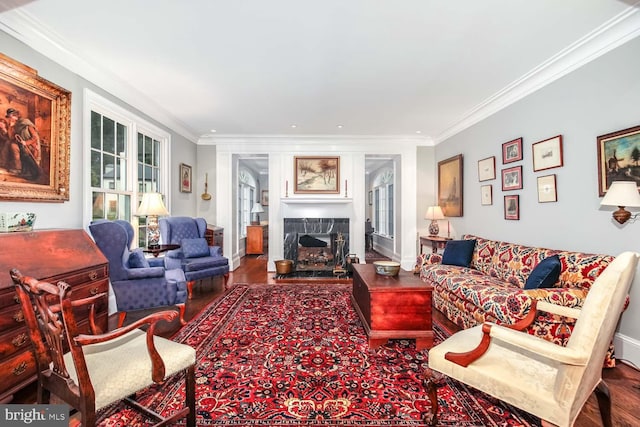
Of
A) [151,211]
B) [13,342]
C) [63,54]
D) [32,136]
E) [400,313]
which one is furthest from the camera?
[151,211]

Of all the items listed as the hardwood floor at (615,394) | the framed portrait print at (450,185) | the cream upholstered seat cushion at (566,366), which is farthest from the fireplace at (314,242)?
the cream upholstered seat cushion at (566,366)

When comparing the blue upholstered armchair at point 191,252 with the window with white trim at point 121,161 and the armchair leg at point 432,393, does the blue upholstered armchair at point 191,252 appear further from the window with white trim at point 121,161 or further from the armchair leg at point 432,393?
the armchair leg at point 432,393

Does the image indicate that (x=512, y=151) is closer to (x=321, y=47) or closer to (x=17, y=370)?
(x=321, y=47)

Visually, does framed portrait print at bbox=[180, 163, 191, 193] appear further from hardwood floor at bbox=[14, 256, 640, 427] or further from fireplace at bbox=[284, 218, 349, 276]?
hardwood floor at bbox=[14, 256, 640, 427]

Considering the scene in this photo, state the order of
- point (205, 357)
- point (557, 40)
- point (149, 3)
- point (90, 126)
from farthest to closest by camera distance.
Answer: point (90, 126)
point (557, 40)
point (205, 357)
point (149, 3)

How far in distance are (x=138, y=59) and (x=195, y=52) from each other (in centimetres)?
66

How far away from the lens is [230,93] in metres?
3.66

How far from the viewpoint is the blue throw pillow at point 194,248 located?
427 centimetres

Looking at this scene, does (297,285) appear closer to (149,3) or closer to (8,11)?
(149,3)

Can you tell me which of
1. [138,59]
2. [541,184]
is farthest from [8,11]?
[541,184]

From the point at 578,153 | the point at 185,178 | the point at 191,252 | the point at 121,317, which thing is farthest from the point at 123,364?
the point at 185,178

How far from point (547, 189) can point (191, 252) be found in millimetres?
4767

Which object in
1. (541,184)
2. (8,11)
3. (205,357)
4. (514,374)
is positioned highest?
(8,11)

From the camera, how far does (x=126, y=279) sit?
109 inches
